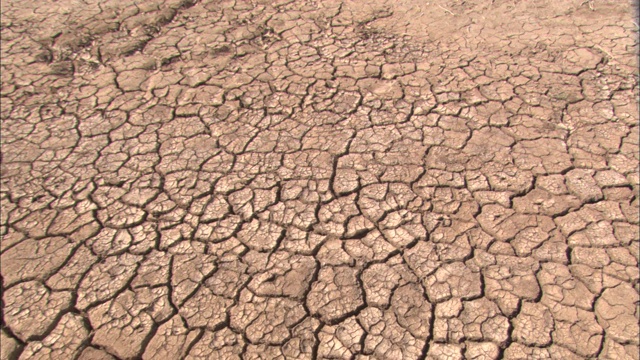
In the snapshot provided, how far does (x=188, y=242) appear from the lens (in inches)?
102

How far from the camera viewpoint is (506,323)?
216cm

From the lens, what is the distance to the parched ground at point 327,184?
7.25 ft

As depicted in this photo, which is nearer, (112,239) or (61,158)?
(112,239)

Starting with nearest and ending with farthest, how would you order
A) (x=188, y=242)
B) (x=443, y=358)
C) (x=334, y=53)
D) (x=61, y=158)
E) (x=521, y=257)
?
(x=443, y=358), (x=521, y=257), (x=188, y=242), (x=61, y=158), (x=334, y=53)

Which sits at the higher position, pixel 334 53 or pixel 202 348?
pixel 334 53

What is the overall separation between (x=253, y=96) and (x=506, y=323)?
2.20 metres

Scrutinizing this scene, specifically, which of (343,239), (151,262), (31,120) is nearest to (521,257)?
(343,239)

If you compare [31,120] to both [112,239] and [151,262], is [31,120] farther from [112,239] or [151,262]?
[151,262]

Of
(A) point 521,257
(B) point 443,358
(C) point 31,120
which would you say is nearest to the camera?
(B) point 443,358

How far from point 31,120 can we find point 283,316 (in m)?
2.40

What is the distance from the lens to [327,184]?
284 cm

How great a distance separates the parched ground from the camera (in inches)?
87.0

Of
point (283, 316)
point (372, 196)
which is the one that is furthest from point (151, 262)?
point (372, 196)

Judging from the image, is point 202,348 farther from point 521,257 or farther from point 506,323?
point 521,257
